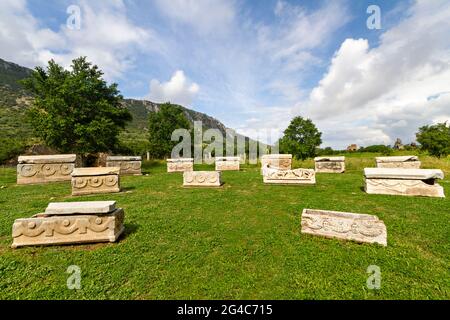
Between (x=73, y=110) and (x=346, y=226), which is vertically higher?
(x=73, y=110)

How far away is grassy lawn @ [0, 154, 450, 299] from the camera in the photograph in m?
2.71

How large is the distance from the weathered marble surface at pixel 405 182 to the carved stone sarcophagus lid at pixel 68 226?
9039 millimetres

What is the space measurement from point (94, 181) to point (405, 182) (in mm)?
12536

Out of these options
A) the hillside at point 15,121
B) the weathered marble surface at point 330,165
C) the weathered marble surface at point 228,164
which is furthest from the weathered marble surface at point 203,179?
the hillside at point 15,121

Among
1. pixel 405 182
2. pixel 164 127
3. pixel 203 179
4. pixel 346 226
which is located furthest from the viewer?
pixel 164 127

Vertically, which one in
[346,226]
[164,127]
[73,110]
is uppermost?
[164,127]

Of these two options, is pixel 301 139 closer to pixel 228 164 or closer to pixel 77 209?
pixel 228 164

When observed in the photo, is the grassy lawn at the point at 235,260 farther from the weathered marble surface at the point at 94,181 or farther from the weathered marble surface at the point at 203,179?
the weathered marble surface at the point at 203,179

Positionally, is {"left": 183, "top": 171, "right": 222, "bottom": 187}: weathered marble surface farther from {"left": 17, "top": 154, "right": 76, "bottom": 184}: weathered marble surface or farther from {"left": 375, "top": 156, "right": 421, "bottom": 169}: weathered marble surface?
{"left": 375, "top": 156, "right": 421, "bottom": 169}: weathered marble surface

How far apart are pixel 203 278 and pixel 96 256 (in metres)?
2.06

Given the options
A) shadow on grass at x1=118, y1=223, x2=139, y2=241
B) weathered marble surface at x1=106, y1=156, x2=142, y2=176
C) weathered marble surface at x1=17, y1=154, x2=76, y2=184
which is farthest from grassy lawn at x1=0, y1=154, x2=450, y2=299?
weathered marble surface at x1=106, y1=156, x2=142, y2=176

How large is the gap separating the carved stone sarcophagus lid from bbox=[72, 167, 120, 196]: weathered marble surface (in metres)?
5.02

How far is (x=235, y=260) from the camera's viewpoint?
3.47 meters

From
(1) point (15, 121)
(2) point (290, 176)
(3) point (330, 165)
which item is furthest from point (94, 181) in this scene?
(1) point (15, 121)
